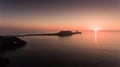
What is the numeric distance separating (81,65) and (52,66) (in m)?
5.17

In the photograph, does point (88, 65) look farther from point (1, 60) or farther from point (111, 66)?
point (1, 60)

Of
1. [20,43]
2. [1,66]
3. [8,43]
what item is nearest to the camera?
[1,66]

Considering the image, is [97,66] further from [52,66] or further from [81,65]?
[52,66]

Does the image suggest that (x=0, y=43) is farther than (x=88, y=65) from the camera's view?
Yes

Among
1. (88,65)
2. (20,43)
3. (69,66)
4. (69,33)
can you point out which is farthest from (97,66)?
(69,33)

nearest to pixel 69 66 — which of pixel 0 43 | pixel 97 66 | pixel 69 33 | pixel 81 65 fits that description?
pixel 81 65

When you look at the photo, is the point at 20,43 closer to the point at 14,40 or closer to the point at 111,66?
the point at 14,40

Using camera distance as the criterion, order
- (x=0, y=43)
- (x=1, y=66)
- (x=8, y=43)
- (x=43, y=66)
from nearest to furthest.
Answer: (x=1, y=66) < (x=43, y=66) < (x=0, y=43) < (x=8, y=43)

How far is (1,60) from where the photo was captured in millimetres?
35906

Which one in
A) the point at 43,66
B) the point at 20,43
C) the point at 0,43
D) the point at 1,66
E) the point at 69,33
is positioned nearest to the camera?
the point at 1,66

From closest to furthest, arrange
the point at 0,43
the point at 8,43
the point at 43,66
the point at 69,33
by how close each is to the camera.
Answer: the point at 43,66 < the point at 0,43 < the point at 8,43 < the point at 69,33

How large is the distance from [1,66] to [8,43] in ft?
147

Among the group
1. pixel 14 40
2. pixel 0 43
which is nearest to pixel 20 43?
pixel 14 40

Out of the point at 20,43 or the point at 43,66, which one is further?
the point at 20,43
